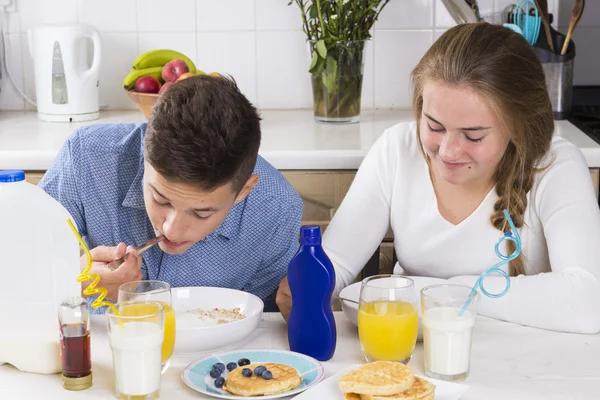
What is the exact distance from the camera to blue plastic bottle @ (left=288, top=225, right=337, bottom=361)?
1.33 metres

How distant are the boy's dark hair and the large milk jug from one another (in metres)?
0.22

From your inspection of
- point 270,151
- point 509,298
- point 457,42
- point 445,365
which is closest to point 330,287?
point 445,365

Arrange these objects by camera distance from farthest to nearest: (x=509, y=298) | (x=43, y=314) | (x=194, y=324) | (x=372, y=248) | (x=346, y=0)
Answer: (x=346, y=0), (x=372, y=248), (x=509, y=298), (x=194, y=324), (x=43, y=314)

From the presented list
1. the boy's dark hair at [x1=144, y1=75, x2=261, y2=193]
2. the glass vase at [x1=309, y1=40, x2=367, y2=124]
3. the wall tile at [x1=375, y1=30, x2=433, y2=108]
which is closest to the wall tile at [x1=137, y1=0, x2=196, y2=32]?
the glass vase at [x1=309, y1=40, x2=367, y2=124]

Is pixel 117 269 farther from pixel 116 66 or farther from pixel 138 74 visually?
pixel 116 66

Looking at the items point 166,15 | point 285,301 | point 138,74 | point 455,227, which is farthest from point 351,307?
point 166,15

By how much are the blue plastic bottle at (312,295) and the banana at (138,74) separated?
1.40 meters

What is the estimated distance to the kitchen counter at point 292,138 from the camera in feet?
7.42

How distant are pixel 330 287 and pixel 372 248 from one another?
0.51 metres

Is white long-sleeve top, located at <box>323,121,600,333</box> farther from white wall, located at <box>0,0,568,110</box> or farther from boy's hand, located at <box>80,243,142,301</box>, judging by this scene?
white wall, located at <box>0,0,568,110</box>

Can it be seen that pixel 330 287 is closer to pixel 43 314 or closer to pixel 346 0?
pixel 43 314

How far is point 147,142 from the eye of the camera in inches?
56.6

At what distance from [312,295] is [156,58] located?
5.06 ft

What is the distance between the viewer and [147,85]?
253 centimetres
